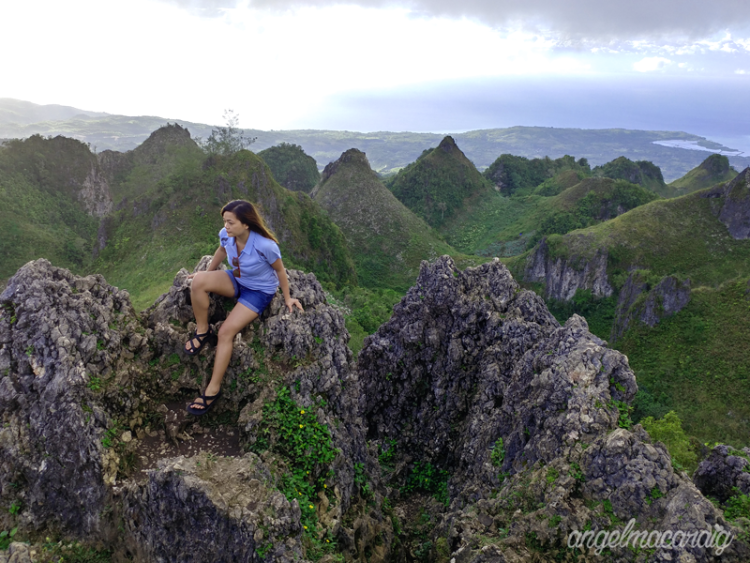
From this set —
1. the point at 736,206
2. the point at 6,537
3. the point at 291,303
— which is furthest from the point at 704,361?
the point at 6,537

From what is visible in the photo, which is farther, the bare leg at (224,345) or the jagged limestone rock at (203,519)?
the bare leg at (224,345)

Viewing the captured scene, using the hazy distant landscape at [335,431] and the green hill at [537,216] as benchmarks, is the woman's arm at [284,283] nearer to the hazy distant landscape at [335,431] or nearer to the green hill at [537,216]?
the hazy distant landscape at [335,431]

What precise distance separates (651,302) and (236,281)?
45936 millimetres

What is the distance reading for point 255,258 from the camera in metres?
8.48

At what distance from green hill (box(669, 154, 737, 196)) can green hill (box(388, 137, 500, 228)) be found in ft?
166

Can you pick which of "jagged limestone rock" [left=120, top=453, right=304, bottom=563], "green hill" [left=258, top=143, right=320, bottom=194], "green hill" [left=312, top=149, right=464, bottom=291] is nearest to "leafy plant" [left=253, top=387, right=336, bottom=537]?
"jagged limestone rock" [left=120, top=453, right=304, bottom=563]

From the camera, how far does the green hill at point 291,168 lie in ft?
341

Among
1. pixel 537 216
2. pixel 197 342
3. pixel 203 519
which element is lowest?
pixel 203 519

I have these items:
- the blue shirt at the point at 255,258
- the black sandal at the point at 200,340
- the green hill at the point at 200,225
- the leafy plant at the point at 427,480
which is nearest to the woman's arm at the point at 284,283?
the blue shirt at the point at 255,258

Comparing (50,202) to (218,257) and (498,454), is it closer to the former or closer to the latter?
(218,257)

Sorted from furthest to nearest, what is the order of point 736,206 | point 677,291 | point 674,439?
1. point 736,206
2. point 677,291
3. point 674,439

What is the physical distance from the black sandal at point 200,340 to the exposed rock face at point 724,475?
1199cm

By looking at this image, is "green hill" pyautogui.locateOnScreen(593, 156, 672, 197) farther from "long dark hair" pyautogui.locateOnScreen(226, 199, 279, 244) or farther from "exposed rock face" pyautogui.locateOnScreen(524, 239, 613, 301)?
"long dark hair" pyautogui.locateOnScreen(226, 199, 279, 244)

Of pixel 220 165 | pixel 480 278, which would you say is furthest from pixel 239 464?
pixel 220 165
